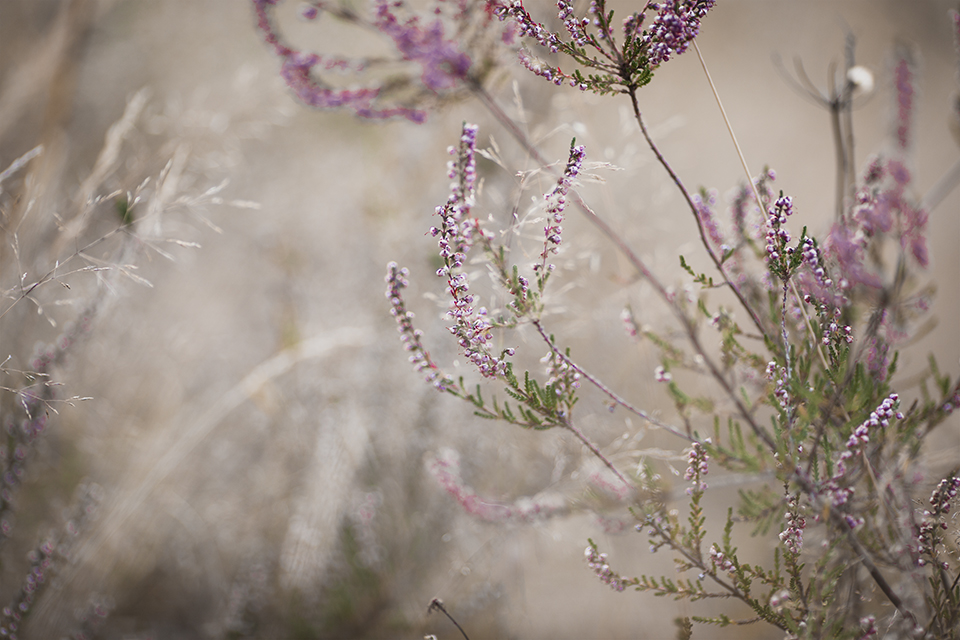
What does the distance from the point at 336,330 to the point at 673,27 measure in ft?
3.55

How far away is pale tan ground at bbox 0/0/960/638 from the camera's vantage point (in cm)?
111

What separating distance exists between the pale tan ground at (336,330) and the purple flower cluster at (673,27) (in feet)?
0.62

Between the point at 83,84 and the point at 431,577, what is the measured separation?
2.49 meters

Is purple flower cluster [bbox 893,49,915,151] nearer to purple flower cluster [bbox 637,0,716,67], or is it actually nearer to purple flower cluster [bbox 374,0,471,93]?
purple flower cluster [bbox 637,0,716,67]

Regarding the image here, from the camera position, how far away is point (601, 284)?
1.77 m

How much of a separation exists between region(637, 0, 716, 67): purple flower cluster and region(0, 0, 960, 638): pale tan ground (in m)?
0.19

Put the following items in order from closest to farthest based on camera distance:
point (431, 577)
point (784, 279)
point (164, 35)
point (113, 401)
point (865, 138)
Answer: point (784, 279) → point (431, 577) → point (113, 401) → point (865, 138) → point (164, 35)

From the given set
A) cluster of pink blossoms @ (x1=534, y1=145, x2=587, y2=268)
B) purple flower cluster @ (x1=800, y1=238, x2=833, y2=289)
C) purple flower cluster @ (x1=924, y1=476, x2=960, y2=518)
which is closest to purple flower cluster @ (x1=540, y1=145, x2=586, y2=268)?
cluster of pink blossoms @ (x1=534, y1=145, x2=587, y2=268)

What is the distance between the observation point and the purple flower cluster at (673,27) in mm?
402

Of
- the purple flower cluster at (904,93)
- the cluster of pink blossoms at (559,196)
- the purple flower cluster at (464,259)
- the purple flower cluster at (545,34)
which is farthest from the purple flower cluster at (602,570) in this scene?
the purple flower cluster at (904,93)

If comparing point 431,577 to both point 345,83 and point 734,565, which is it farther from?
point 345,83

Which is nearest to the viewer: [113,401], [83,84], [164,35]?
[113,401]

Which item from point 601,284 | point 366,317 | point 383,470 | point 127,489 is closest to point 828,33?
point 601,284

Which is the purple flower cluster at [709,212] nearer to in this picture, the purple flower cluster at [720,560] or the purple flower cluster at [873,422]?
the purple flower cluster at [873,422]
